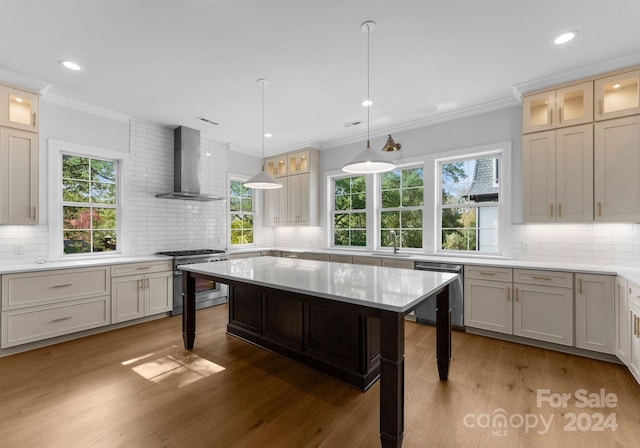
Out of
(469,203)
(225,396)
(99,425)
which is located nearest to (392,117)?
(469,203)

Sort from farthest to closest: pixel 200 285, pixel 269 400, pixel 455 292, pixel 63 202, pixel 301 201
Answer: pixel 301 201 → pixel 200 285 → pixel 63 202 → pixel 455 292 → pixel 269 400

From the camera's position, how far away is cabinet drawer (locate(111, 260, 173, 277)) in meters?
3.71

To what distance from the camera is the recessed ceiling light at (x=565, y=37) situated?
96.2 inches

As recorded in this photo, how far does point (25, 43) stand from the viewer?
8.39 ft

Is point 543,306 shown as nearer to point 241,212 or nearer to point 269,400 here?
point 269,400

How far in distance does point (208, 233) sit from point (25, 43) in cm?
331

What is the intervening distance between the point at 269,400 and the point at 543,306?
9.59ft

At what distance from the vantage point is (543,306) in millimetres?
3119

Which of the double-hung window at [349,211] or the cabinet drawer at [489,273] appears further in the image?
the double-hung window at [349,211]

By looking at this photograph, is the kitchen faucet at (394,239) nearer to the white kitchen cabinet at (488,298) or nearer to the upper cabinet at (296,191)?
the white kitchen cabinet at (488,298)

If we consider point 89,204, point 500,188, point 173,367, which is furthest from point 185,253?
point 500,188

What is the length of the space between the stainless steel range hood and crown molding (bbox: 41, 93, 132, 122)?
730mm

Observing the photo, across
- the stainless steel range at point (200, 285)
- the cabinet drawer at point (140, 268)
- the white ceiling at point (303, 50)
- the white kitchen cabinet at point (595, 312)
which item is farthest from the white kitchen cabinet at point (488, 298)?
the cabinet drawer at point (140, 268)

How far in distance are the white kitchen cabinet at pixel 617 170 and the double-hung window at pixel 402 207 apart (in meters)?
2.03
